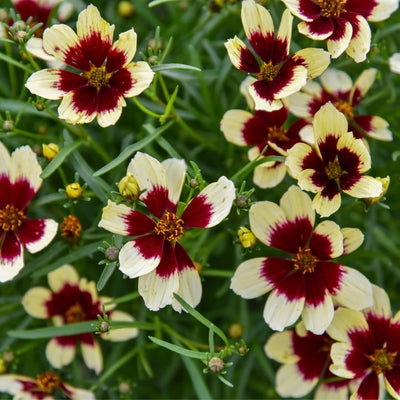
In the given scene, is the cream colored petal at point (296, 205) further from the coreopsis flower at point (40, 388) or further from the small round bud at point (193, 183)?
the coreopsis flower at point (40, 388)

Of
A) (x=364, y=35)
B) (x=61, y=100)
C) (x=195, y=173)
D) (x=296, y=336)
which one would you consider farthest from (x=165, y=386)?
(x=364, y=35)

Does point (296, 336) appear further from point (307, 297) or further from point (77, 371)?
point (77, 371)

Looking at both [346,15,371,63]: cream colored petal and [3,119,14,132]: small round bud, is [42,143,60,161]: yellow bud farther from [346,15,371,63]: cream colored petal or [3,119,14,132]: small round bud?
[346,15,371,63]: cream colored petal

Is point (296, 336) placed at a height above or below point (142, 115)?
below

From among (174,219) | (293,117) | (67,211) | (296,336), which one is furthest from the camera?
(67,211)

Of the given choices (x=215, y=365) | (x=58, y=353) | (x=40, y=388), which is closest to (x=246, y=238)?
(x=215, y=365)
